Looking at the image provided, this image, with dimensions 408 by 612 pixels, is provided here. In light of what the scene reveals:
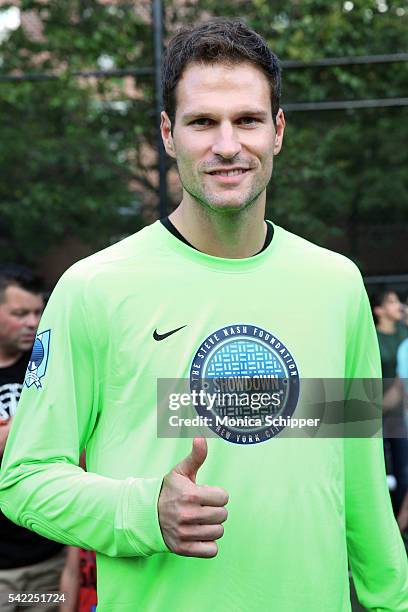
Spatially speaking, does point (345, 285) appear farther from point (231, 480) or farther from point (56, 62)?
point (56, 62)

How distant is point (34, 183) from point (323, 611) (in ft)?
22.3

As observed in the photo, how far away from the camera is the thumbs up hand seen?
165 centimetres

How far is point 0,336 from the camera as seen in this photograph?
416cm

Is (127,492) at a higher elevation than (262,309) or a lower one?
lower

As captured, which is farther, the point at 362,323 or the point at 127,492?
the point at 362,323

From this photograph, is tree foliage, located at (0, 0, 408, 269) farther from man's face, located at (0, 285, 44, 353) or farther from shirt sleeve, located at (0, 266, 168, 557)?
shirt sleeve, located at (0, 266, 168, 557)

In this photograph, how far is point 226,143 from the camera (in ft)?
6.26

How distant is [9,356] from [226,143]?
8.06 feet

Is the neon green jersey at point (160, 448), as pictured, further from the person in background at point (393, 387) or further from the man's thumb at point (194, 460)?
the person in background at point (393, 387)

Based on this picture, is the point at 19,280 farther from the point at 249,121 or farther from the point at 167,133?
the point at 249,121

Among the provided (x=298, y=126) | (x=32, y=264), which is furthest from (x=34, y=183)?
(x=298, y=126)

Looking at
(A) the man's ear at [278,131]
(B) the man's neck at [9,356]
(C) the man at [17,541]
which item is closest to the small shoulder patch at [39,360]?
(A) the man's ear at [278,131]

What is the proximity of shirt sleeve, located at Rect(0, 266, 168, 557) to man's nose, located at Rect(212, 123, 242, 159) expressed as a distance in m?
0.42

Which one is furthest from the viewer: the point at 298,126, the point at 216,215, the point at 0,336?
the point at 298,126
